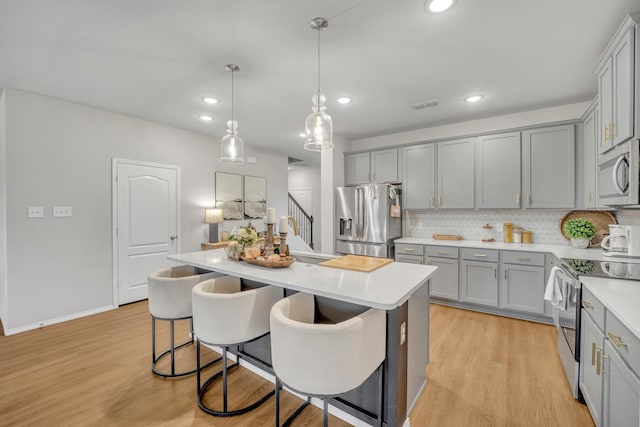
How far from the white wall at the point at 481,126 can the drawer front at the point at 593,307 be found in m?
2.54

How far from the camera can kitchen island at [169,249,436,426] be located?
151 cm

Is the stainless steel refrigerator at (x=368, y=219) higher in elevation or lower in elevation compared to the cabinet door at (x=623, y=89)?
lower

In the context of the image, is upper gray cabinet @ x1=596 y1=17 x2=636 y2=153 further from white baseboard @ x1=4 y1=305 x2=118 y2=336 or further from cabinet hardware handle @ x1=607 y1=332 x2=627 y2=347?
white baseboard @ x1=4 y1=305 x2=118 y2=336

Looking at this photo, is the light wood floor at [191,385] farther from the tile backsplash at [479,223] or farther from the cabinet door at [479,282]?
the tile backsplash at [479,223]

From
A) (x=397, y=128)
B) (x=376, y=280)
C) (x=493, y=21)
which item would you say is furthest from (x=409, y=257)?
(x=493, y=21)

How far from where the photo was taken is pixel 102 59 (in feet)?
8.11

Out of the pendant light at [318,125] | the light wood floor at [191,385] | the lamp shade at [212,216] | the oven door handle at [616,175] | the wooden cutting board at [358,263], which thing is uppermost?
the pendant light at [318,125]

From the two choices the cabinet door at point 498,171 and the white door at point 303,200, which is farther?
the white door at point 303,200

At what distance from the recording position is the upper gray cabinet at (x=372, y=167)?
4.54 meters

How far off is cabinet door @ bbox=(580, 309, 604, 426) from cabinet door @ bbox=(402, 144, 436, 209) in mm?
2556

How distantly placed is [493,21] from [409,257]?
2899 mm

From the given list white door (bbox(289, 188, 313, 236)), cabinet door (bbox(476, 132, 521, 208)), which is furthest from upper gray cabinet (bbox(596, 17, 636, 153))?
white door (bbox(289, 188, 313, 236))

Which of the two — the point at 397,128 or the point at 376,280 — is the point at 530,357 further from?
the point at 397,128

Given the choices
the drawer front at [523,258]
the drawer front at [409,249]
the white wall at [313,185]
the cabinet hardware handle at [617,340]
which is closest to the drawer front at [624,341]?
the cabinet hardware handle at [617,340]
